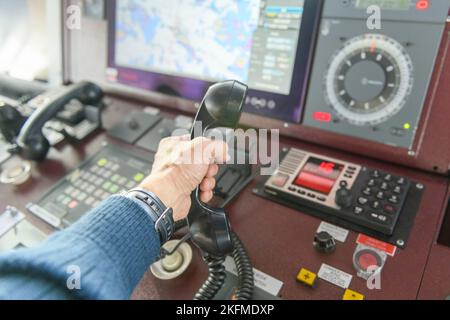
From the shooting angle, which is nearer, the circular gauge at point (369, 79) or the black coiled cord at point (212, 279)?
the black coiled cord at point (212, 279)

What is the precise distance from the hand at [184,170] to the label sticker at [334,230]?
0.28m

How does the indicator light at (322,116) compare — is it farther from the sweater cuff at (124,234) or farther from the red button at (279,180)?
the sweater cuff at (124,234)

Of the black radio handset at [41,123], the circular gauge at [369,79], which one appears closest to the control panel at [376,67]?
the circular gauge at [369,79]

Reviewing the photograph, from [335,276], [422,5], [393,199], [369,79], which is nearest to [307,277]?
[335,276]

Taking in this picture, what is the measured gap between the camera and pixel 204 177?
2.57 feet

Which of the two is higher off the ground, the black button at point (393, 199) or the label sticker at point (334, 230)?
the black button at point (393, 199)

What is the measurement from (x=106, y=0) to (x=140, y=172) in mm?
733

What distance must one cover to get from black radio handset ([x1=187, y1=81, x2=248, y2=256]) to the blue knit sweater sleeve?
131 mm

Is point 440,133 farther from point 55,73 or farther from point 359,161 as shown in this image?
point 55,73

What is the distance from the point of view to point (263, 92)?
1132 millimetres

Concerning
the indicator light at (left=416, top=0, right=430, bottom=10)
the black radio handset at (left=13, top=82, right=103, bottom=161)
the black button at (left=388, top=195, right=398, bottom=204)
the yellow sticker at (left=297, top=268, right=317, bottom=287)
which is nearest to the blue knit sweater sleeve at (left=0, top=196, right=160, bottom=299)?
the yellow sticker at (left=297, top=268, right=317, bottom=287)

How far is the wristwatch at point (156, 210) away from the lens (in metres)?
0.68

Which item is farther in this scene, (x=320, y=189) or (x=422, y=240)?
(x=320, y=189)
